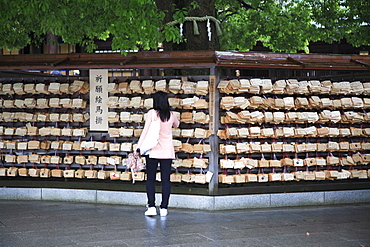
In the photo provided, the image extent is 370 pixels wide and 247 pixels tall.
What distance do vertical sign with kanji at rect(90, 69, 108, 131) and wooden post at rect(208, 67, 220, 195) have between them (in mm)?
2183

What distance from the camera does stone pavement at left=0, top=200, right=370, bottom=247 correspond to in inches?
309

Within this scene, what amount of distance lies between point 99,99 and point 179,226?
351cm

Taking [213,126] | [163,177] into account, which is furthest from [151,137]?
[213,126]

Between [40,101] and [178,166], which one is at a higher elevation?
[40,101]

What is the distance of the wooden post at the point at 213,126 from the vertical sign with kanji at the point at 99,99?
7.16ft

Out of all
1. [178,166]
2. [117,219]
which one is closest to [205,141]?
[178,166]

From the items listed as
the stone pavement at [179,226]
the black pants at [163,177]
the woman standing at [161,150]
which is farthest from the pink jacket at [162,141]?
the stone pavement at [179,226]

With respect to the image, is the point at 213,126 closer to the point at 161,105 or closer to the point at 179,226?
the point at 161,105

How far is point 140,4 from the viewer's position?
35.3 feet

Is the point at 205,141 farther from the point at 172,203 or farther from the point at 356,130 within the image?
the point at 356,130

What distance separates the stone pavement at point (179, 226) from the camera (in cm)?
784

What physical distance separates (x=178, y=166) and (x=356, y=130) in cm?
383

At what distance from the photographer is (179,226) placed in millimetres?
8859

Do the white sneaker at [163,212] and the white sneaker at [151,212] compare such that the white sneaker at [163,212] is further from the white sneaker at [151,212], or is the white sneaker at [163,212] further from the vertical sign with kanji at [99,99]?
the vertical sign with kanji at [99,99]
